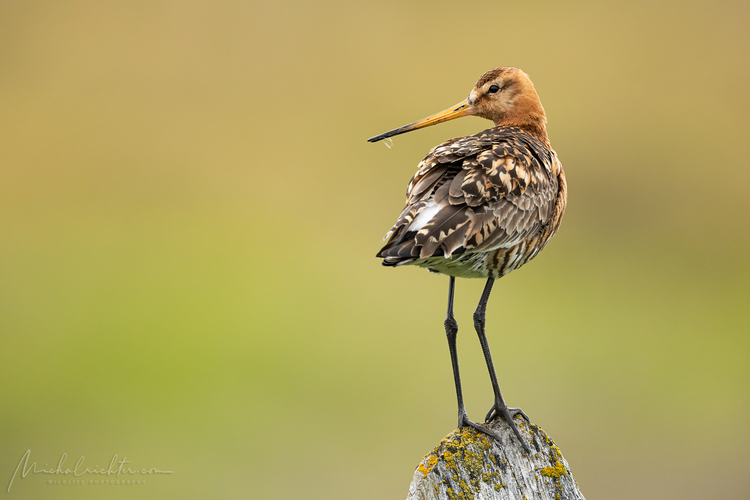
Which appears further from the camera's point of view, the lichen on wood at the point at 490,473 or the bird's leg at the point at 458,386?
the bird's leg at the point at 458,386

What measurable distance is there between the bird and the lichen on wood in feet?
0.53

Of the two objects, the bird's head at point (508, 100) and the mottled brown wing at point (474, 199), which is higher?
the bird's head at point (508, 100)

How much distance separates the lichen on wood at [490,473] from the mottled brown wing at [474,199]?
1.26 m

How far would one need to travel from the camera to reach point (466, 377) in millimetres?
14406

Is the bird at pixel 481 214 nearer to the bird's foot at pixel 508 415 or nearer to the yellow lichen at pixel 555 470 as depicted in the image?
the bird's foot at pixel 508 415

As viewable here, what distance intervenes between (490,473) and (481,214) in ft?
6.11

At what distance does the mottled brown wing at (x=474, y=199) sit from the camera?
16.7ft

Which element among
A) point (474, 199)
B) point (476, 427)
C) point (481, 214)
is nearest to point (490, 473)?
point (476, 427)

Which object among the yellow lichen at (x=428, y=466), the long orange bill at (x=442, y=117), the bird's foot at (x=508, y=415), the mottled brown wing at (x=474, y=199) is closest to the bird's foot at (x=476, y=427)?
the bird's foot at (x=508, y=415)

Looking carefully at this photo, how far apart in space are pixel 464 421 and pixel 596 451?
8784 millimetres

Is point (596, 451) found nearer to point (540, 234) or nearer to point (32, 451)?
point (540, 234)

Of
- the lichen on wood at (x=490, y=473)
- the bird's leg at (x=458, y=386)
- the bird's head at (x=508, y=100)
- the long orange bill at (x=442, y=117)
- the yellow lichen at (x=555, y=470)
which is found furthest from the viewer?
the bird's head at (x=508, y=100)

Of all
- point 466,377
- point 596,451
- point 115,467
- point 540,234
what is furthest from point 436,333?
point 540,234

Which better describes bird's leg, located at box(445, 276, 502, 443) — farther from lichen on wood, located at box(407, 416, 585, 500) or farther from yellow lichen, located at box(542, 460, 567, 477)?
yellow lichen, located at box(542, 460, 567, 477)
